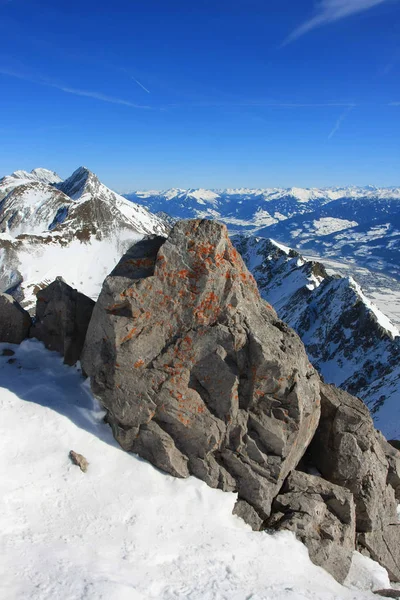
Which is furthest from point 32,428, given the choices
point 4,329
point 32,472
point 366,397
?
point 366,397

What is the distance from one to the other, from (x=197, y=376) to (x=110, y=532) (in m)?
7.89

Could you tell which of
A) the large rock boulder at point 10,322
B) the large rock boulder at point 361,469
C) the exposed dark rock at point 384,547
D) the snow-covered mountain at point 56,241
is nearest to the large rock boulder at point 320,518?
the large rock boulder at point 361,469

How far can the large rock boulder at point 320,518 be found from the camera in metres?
18.4

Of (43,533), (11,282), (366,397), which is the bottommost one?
(11,282)

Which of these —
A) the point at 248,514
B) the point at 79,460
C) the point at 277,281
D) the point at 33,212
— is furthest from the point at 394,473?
the point at 33,212

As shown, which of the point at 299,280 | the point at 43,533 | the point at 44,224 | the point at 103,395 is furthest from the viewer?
the point at 44,224

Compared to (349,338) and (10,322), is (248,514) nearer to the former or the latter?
(10,322)

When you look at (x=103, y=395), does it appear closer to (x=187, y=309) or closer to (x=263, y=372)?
(x=187, y=309)

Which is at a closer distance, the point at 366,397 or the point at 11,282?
the point at 366,397

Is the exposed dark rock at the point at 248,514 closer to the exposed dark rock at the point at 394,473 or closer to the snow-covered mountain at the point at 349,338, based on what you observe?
the exposed dark rock at the point at 394,473

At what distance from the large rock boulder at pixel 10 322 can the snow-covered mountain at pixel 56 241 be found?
85404 millimetres

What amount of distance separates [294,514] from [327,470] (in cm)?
443

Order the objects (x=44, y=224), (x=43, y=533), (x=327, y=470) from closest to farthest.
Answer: (x=43, y=533) < (x=327, y=470) < (x=44, y=224)

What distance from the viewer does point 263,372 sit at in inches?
806
